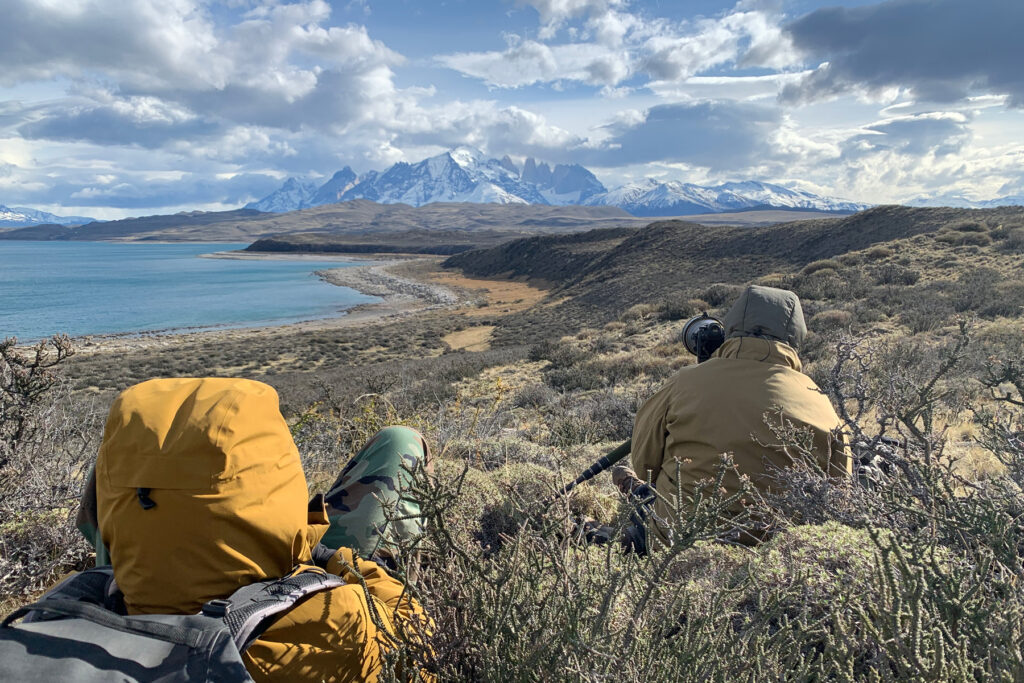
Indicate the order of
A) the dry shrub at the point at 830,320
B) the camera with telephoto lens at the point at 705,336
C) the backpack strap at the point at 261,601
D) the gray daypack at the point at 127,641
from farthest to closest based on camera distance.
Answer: the dry shrub at the point at 830,320 → the camera with telephoto lens at the point at 705,336 → the backpack strap at the point at 261,601 → the gray daypack at the point at 127,641

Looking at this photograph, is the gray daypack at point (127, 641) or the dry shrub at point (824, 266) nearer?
the gray daypack at point (127, 641)

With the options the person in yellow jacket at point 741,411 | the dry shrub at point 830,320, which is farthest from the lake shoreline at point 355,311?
the dry shrub at point 830,320

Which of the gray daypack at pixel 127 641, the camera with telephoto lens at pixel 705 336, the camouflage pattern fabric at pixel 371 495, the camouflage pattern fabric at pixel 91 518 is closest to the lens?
the gray daypack at pixel 127 641

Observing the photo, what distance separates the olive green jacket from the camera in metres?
2.20

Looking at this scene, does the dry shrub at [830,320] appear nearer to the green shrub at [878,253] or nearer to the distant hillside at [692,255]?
the distant hillside at [692,255]

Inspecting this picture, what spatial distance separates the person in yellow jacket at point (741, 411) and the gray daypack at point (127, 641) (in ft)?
4.89

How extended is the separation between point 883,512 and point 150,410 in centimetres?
190

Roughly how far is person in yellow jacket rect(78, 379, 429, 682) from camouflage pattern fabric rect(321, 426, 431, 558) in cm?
61

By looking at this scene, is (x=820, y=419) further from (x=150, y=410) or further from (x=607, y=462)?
(x=150, y=410)

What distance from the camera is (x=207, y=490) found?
1.14 metres

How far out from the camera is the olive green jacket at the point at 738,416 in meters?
2.20

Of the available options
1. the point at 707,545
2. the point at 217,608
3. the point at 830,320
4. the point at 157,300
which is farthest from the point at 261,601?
the point at 157,300

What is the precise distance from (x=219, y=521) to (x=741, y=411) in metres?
1.88

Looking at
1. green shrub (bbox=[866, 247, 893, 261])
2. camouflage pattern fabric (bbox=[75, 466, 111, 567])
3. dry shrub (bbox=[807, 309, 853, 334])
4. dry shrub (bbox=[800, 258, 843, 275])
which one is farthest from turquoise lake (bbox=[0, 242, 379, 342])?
camouflage pattern fabric (bbox=[75, 466, 111, 567])
